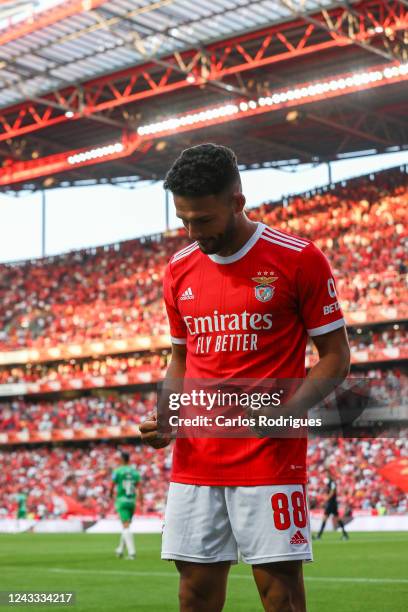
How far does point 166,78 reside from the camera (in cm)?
3531

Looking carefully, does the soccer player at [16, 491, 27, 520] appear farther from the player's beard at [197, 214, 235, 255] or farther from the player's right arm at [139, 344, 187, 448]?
the player's beard at [197, 214, 235, 255]

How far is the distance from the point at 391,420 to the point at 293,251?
0.83 metres

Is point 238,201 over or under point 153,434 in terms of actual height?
over

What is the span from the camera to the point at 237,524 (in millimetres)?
4172

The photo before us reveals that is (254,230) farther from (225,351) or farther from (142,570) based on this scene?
(142,570)

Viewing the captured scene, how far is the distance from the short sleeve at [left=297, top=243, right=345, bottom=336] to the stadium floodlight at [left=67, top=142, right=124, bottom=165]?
37.1m

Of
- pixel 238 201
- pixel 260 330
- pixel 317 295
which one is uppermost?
pixel 238 201

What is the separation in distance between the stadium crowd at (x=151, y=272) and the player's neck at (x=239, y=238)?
1360 inches

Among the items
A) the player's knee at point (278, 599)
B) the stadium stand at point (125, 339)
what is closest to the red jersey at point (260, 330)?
the player's knee at point (278, 599)

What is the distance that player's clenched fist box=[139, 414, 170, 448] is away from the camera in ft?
14.0

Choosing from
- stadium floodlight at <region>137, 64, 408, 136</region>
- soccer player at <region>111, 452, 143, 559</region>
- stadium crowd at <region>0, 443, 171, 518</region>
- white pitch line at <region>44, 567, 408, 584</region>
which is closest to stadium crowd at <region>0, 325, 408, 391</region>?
stadium crowd at <region>0, 443, 171, 518</region>

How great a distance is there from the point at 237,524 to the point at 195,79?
30633 millimetres

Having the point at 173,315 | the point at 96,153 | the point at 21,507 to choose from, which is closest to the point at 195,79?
the point at 96,153

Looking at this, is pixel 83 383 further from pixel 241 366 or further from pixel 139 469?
pixel 241 366
